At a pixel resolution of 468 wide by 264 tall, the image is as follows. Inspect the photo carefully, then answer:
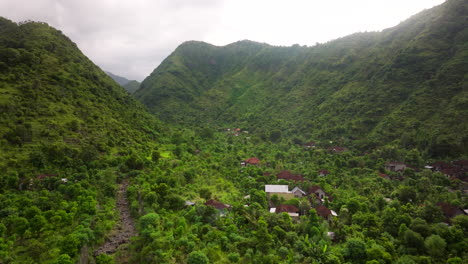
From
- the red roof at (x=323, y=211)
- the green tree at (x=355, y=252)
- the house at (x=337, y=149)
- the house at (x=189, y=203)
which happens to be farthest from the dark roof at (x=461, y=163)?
the house at (x=189, y=203)

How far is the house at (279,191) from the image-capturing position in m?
33.2

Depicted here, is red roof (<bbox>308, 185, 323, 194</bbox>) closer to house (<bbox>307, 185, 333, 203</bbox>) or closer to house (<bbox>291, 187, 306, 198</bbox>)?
house (<bbox>307, 185, 333, 203</bbox>)

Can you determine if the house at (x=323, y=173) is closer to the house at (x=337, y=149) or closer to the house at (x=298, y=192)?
the house at (x=298, y=192)

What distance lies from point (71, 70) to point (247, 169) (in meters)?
43.7

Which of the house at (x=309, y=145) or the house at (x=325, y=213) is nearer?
the house at (x=325, y=213)

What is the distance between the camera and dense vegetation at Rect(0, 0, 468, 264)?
19609 mm

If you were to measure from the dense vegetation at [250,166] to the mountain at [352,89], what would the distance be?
1.53 feet

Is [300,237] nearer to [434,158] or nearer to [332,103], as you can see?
[434,158]

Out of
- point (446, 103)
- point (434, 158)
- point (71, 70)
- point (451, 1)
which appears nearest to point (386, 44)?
point (451, 1)

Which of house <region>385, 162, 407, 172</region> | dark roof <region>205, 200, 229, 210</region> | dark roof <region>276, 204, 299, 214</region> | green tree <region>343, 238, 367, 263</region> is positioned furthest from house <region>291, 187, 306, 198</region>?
house <region>385, 162, 407, 172</region>

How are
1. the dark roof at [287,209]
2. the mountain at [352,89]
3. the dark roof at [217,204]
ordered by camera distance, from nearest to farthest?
the dark roof at [217,204], the dark roof at [287,209], the mountain at [352,89]

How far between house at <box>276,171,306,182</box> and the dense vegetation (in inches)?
28.6

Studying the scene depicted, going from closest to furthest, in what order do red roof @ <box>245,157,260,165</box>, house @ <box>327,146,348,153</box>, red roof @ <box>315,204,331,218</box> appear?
1. red roof @ <box>315,204,331,218</box>
2. red roof @ <box>245,157,260,165</box>
3. house @ <box>327,146,348,153</box>

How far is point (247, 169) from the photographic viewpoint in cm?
4344
